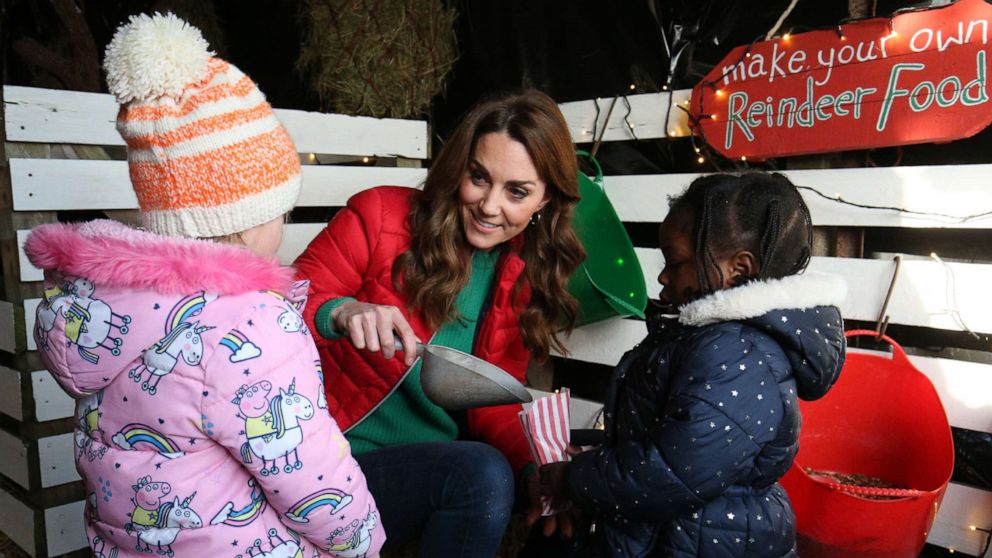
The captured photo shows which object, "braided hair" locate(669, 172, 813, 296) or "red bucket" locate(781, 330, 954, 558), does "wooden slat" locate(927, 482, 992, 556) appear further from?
"braided hair" locate(669, 172, 813, 296)

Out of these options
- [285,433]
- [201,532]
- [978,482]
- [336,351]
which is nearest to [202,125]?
[285,433]

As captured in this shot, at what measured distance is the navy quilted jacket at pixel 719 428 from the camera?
3.83ft

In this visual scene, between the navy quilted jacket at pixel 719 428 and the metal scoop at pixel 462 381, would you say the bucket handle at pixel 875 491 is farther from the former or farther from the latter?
the metal scoop at pixel 462 381

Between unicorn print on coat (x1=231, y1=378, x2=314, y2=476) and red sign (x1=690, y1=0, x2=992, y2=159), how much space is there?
1.45m

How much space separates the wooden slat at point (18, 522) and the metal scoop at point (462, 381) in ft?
5.14

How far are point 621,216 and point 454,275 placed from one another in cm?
76

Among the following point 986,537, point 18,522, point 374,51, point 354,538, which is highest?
point 374,51

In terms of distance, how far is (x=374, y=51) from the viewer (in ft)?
8.46

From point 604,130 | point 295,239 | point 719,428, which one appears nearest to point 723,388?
point 719,428

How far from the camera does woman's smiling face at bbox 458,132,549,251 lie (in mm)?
1704

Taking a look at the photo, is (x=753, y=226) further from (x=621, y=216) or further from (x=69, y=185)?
(x=69, y=185)

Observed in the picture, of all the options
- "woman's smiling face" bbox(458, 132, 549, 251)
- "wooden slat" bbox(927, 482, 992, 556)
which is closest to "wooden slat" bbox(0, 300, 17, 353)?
"woman's smiling face" bbox(458, 132, 549, 251)

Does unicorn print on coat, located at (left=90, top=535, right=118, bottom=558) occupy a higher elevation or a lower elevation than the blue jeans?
higher

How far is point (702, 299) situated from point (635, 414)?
0.24 meters
